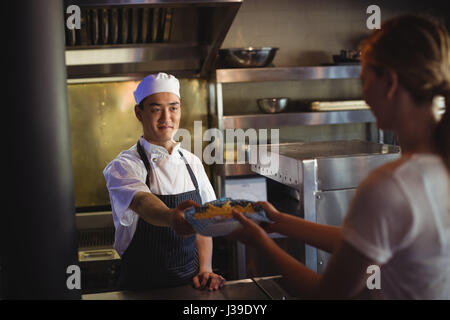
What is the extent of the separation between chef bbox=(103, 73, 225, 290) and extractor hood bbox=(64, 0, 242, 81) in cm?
114

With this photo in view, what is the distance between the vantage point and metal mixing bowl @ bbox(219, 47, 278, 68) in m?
3.59

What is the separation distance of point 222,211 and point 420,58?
0.74 meters

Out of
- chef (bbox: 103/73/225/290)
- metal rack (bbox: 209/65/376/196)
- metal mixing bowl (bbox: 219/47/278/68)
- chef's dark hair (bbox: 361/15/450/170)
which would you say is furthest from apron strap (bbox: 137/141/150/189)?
metal mixing bowl (bbox: 219/47/278/68)

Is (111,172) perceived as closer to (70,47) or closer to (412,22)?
(412,22)

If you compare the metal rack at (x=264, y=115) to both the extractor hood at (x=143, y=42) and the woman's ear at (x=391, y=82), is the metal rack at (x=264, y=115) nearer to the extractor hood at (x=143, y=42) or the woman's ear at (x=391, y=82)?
the extractor hood at (x=143, y=42)

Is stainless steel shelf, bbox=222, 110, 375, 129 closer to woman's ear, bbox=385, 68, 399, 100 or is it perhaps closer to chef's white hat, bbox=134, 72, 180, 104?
chef's white hat, bbox=134, 72, 180, 104

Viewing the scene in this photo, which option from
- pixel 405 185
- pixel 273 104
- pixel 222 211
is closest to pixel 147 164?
pixel 222 211

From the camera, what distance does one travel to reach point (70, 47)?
3.42m

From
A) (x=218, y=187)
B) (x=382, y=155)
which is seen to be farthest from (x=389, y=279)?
(x=218, y=187)

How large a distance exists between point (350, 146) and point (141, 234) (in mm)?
1206

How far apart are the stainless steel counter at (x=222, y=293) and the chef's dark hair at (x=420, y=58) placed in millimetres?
769

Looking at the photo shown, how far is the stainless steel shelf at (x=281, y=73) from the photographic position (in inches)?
140

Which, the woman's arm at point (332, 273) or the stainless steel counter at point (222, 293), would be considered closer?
the woman's arm at point (332, 273)

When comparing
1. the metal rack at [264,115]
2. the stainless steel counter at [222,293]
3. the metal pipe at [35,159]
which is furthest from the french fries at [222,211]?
the metal rack at [264,115]
